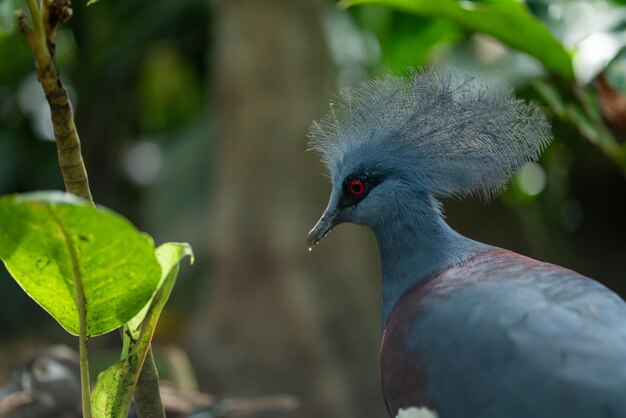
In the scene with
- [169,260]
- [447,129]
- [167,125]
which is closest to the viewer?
[169,260]

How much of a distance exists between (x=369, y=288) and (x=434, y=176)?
1.86 metres

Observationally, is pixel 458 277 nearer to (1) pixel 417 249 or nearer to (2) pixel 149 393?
(1) pixel 417 249

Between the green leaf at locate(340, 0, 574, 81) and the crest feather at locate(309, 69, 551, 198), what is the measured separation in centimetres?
46

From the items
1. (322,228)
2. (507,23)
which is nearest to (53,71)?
(322,228)

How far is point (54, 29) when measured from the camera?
971mm

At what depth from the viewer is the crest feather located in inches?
56.1

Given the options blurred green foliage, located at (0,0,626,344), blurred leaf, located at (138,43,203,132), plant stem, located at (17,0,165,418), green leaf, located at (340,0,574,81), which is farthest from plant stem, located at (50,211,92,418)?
blurred leaf, located at (138,43,203,132)

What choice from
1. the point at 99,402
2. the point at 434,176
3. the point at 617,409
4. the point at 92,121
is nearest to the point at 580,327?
the point at 617,409

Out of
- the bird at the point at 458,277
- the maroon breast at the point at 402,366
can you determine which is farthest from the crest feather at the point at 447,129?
the maroon breast at the point at 402,366

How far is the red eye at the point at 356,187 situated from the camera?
1.49 m

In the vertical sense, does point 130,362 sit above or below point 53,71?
below

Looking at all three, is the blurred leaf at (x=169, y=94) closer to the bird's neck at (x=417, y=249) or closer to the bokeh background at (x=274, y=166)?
the bokeh background at (x=274, y=166)

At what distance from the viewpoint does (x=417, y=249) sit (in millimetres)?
1484

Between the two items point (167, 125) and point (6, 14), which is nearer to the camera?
point (6, 14)
